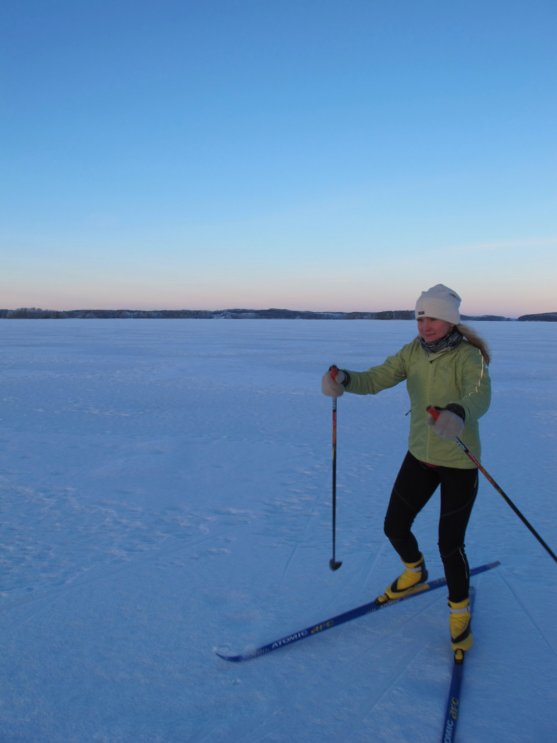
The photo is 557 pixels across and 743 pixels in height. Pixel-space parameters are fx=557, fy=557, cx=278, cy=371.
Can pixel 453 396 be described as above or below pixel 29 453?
above

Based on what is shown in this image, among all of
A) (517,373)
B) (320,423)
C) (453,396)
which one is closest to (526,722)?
(453,396)

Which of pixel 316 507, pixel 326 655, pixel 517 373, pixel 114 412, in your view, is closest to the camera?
pixel 326 655

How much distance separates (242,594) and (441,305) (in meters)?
1.85

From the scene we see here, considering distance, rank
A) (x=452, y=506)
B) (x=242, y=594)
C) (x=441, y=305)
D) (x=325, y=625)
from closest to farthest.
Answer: (x=441, y=305) < (x=452, y=506) < (x=325, y=625) < (x=242, y=594)

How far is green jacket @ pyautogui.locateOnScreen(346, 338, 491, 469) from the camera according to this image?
7.90 ft

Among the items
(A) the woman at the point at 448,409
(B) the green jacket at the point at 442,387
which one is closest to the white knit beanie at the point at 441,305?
(A) the woman at the point at 448,409

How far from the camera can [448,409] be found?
2.23 meters

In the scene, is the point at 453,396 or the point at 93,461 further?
the point at 93,461

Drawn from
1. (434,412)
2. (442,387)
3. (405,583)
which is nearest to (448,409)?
(434,412)

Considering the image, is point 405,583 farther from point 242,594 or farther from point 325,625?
point 242,594

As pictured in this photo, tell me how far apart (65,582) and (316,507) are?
2.00 metres

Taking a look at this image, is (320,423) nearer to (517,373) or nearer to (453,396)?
(453,396)

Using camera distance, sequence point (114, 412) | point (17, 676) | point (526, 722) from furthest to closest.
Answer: point (114, 412), point (17, 676), point (526, 722)

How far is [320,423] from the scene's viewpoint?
301 inches
